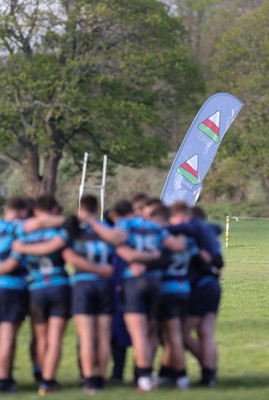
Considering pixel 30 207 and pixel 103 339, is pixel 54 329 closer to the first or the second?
pixel 103 339

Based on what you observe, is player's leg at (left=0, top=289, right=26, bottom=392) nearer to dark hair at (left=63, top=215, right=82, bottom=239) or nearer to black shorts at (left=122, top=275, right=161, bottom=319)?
dark hair at (left=63, top=215, right=82, bottom=239)

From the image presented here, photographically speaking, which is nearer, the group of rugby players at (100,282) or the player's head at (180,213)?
the group of rugby players at (100,282)

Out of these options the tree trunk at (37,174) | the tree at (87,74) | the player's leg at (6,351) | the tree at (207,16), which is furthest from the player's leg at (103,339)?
the tree at (207,16)

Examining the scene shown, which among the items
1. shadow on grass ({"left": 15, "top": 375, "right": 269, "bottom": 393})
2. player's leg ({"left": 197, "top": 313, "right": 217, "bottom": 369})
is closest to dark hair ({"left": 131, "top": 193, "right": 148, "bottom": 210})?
player's leg ({"left": 197, "top": 313, "right": 217, "bottom": 369})

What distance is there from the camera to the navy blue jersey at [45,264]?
927 cm

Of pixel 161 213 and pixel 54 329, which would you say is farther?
pixel 161 213

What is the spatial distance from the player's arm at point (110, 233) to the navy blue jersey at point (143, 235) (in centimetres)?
17

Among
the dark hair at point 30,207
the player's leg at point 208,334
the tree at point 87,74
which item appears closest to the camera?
the player's leg at point 208,334

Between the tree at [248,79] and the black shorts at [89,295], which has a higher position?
the tree at [248,79]

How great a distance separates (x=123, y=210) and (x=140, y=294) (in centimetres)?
83

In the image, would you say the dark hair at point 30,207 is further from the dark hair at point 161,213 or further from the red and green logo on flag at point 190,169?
the red and green logo on flag at point 190,169

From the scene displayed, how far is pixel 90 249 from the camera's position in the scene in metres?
9.23

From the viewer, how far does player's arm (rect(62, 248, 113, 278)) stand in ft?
30.0

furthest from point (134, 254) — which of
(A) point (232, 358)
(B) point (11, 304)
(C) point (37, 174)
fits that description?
(C) point (37, 174)
